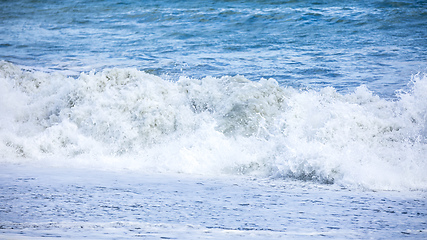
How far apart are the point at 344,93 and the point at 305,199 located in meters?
4.40

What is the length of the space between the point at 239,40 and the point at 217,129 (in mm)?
6168

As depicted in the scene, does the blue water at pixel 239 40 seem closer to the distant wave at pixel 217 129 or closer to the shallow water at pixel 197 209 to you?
the distant wave at pixel 217 129

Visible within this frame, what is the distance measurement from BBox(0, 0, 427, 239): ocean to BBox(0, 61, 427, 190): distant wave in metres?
0.02

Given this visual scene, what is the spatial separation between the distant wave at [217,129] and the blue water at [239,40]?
1621 mm

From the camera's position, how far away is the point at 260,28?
1404 cm

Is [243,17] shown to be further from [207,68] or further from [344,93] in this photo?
[344,93]

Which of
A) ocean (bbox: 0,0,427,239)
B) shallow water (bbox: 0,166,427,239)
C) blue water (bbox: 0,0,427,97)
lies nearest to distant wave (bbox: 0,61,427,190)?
ocean (bbox: 0,0,427,239)

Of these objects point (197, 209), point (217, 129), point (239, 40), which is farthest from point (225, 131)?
point (239, 40)

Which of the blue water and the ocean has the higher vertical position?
the blue water

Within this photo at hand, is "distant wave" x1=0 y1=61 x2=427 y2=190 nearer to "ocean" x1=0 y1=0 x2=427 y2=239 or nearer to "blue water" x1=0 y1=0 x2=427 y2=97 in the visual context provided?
"ocean" x1=0 y1=0 x2=427 y2=239

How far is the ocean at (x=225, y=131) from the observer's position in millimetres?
4090

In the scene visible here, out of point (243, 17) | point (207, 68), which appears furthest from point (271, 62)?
point (243, 17)

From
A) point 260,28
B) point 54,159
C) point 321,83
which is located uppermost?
point 260,28

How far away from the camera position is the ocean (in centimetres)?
409
